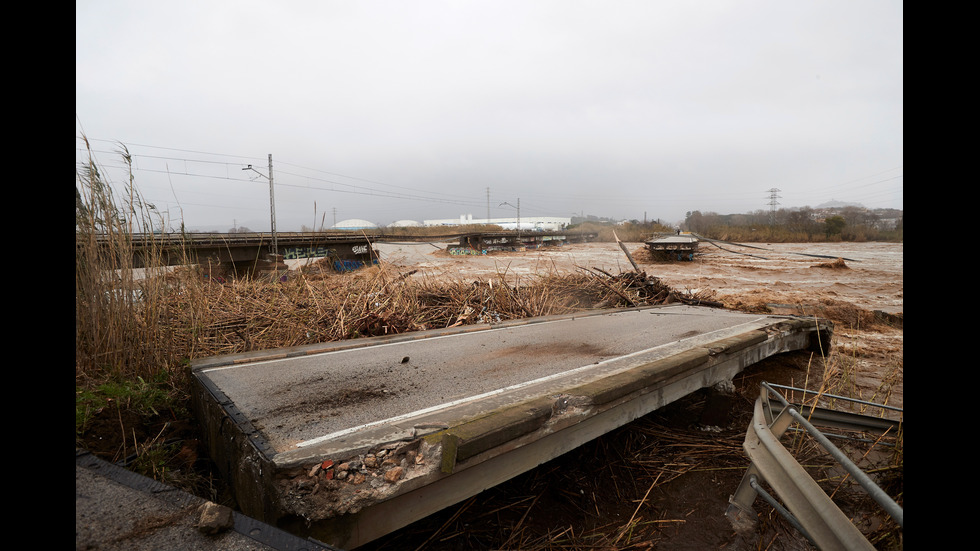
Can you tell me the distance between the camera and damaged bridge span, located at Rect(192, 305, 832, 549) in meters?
1.86

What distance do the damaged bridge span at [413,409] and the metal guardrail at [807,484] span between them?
836 mm

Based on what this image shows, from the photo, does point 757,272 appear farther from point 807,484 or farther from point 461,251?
point 807,484

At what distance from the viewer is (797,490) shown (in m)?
1.91

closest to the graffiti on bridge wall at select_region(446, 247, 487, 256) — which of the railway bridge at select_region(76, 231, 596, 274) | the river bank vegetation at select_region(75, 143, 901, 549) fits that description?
the railway bridge at select_region(76, 231, 596, 274)

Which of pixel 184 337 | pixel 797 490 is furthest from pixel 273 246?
pixel 797 490

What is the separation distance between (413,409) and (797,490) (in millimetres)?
1909

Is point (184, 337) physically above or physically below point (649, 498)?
above

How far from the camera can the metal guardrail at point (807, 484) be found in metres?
1.57
